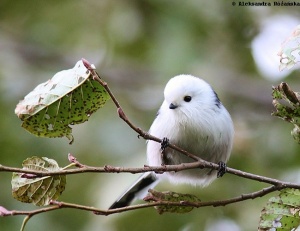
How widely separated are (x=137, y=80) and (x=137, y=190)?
2645 mm

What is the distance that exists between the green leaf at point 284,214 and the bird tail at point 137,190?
4.47 feet

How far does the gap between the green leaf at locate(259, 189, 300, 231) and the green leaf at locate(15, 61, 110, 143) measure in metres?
0.75

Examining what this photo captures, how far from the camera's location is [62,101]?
2.44m

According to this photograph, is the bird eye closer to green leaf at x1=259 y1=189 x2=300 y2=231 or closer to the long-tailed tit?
the long-tailed tit

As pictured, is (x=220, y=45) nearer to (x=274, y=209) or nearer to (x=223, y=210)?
(x=223, y=210)

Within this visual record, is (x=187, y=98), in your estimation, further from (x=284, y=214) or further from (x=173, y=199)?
(x=284, y=214)

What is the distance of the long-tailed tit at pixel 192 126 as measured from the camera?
3.28 meters

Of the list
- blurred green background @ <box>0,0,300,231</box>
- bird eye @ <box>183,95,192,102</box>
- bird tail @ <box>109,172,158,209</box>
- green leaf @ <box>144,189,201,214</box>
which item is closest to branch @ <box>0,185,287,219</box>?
green leaf @ <box>144,189,201,214</box>

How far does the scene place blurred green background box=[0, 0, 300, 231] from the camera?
4645 mm

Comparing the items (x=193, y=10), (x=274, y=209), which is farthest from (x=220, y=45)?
(x=274, y=209)

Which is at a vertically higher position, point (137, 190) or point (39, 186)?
point (137, 190)

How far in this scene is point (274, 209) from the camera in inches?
97.7

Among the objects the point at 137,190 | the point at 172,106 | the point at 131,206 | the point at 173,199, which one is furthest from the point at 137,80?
the point at 131,206

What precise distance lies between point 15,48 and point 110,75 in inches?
40.8
